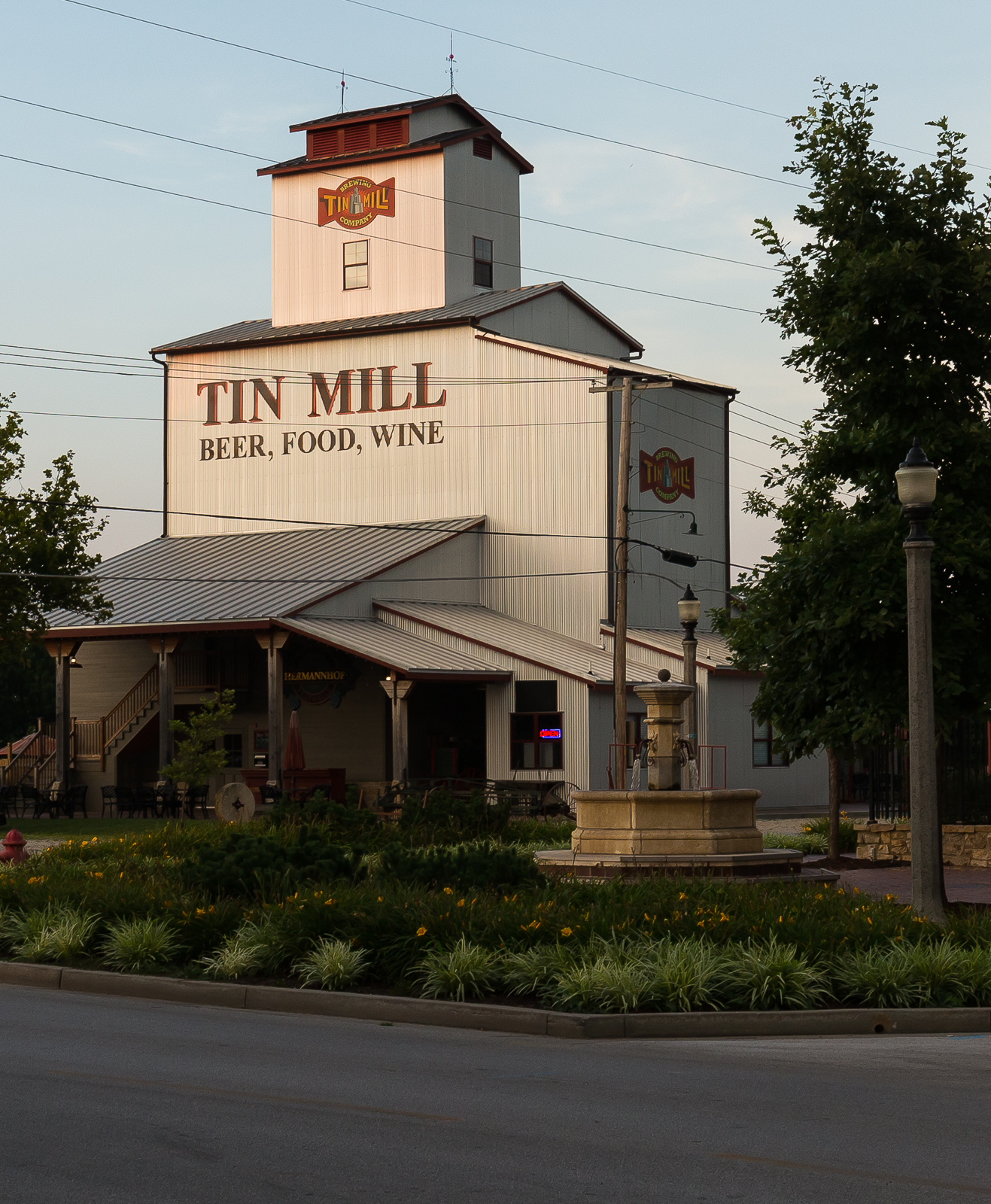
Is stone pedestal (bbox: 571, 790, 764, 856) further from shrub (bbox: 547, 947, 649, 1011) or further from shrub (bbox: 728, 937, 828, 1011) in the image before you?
shrub (bbox: 547, 947, 649, 1011)

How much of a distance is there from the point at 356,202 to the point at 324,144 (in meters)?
2.44

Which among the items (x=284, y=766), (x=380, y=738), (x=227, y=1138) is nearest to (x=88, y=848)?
(x=227, y=1138)

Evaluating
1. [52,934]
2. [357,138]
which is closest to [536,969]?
[52,934]

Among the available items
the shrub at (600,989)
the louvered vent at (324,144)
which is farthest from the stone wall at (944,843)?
the louvered vent at (324,144)

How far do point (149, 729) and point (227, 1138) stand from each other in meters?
38.8

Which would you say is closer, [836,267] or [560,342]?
[836,267]

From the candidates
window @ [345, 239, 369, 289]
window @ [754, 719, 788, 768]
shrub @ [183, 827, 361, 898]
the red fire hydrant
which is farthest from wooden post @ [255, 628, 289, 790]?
shrub @ [183, 827, 361, 898]

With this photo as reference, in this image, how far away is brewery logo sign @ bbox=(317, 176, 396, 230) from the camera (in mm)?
49625

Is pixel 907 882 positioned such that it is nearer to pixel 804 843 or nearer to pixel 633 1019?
pixel 804 843

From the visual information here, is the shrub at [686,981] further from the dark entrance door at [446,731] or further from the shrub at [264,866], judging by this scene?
the dark entrance door at [446,731]

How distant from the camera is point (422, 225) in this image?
4906 centimetres

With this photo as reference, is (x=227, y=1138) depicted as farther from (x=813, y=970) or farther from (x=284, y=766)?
(x=284, y=766)

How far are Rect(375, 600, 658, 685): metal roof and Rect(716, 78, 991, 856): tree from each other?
895 inches

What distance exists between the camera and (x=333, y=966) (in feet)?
41.0
